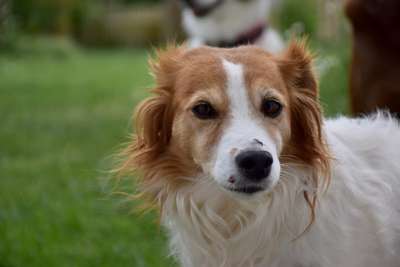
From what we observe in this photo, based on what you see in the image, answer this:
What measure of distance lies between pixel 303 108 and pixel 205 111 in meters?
0.45

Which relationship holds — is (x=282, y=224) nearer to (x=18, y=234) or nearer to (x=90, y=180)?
(x=18, y=234)

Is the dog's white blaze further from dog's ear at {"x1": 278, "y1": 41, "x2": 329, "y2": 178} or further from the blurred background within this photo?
the blurred background

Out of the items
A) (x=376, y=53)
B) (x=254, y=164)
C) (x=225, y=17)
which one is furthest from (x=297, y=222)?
(x=225, y=17)

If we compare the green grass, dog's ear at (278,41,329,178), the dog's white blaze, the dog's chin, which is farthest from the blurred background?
the dog's chin

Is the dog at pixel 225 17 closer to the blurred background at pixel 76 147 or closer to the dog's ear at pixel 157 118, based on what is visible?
the blurred background at pixel 76 147

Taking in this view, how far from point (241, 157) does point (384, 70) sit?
1.87 meters

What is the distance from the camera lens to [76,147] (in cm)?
823

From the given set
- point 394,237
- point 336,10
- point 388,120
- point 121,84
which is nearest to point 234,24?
point 336,10

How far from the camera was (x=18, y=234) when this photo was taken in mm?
5293

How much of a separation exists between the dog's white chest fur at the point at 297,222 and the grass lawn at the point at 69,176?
54.8 inches

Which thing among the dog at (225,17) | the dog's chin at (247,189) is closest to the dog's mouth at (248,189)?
the dog's chin at (247,189)

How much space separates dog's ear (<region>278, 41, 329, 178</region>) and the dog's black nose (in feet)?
1.15

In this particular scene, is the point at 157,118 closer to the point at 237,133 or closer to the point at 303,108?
the point at 237,133

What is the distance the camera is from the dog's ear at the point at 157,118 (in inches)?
135
